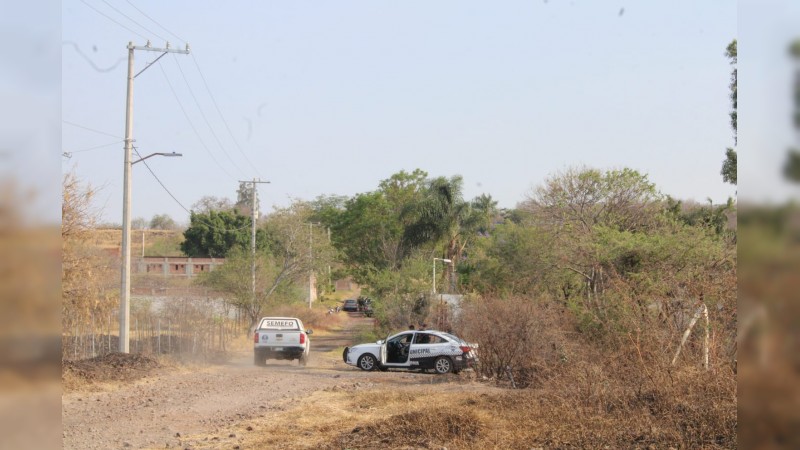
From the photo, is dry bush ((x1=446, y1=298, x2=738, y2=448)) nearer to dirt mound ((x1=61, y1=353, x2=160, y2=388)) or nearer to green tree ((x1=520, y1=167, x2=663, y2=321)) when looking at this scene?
dirt mound ((x1=61, y1=353, x2=160, y2=388))

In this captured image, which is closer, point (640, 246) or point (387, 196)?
point (640, 246)

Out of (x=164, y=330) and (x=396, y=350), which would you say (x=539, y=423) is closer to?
(x=396, y=350)

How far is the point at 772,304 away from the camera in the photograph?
4.50ft

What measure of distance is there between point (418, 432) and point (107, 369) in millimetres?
12178

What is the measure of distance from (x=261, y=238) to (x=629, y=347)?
142 feet

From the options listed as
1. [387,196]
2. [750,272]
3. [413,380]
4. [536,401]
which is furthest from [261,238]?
[750,272]

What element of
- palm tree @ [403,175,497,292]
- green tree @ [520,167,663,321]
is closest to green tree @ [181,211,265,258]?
palm tree @ [403,175,497,292]

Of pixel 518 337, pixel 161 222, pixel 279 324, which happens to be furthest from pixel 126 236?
pixel 161 222

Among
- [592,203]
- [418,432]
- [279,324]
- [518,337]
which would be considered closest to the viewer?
[418,432]

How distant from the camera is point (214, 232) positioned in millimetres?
62812

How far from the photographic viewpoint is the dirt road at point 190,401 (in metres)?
11.6

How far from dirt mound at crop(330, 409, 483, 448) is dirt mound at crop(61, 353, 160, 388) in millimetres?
9345

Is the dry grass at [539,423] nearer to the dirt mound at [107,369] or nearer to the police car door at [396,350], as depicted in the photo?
the dirt mound at [107,369]

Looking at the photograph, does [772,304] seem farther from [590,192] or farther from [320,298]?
[320,298]
